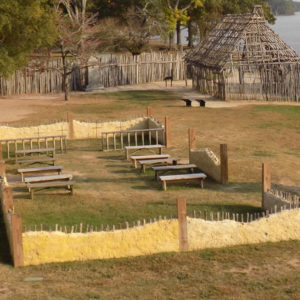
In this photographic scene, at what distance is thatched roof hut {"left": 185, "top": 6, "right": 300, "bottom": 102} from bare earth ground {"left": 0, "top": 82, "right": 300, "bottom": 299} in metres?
2.41

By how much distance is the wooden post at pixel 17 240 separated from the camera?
13.6 metres

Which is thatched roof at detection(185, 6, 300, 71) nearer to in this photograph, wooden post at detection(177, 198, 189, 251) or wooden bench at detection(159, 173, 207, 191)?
wooden bench at detection(159, 173, 207, 191)

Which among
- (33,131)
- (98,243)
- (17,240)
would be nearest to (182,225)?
(98,243)

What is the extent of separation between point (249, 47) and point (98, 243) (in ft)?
83.6

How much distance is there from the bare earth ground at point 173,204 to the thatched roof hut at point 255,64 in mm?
2408

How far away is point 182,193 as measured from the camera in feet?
62.9

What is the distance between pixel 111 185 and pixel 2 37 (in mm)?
11504

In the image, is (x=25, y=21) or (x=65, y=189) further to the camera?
(x=25, y=21)

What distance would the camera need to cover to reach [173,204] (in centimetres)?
1808

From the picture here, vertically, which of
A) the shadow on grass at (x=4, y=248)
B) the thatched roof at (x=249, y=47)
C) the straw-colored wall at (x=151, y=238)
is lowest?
the shadow on grass at (x=4, y=248)

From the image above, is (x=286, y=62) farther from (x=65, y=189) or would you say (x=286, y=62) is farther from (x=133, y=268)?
(x=133, y=268)

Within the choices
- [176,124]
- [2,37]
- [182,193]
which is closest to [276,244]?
[182,193]

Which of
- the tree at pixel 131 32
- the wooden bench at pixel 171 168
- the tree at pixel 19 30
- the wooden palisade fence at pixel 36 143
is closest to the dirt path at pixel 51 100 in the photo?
the tree at pixel 19 30

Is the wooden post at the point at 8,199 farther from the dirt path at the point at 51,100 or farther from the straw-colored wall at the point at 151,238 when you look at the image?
the dirt path at the point at 51,100
